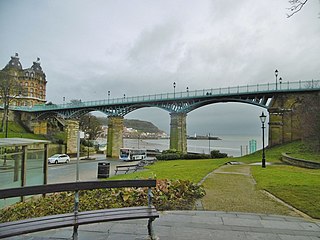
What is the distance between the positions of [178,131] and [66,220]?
44879mm

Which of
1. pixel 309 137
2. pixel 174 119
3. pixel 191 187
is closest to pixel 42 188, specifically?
pixel 191 187

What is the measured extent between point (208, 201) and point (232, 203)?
0.71m

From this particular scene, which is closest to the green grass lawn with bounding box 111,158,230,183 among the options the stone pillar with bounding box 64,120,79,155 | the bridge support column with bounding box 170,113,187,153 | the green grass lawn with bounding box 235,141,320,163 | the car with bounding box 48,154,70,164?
→ the green grass lawn with bounding box 235,141,320,163

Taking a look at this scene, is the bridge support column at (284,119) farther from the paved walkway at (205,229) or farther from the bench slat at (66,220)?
the bench slat at (66,220)

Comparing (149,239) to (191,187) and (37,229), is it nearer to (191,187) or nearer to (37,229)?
(37,229)

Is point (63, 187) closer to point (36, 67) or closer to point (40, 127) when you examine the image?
point (40, 127)

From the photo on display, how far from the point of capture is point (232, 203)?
25.6 feet

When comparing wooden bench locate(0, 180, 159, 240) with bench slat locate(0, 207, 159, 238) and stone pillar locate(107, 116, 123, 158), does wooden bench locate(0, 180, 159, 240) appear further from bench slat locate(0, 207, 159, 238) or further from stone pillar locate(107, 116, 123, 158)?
stone pillar locate(107, 116, 123, 158)

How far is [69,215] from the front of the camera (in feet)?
14.5

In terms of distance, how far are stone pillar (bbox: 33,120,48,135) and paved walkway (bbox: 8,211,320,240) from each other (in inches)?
2851

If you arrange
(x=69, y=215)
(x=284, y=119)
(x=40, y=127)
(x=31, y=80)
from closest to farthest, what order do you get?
(x=69, y=215)
(x=284, y=119)
(x=40, y=127)
(x=31, y=80)

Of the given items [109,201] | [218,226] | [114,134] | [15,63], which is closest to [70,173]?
[109,201]

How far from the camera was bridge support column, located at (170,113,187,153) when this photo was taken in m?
48.8

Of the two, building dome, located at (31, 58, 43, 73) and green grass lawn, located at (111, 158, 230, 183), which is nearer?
green grass lawn, located at (111, 158, 230, 183)
